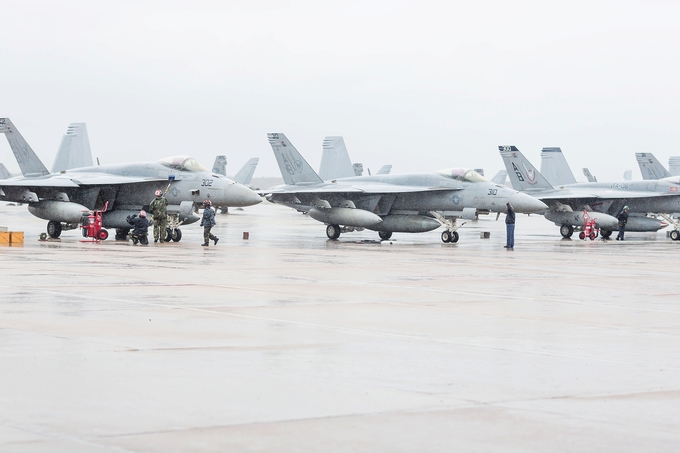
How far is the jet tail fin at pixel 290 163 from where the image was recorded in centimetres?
3544

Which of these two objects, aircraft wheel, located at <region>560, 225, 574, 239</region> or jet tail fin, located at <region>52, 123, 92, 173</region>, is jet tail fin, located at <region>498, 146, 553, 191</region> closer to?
aircraft wheel, located at <region>560, 225, 574, 239</region>

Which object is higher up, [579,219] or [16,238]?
[579,219]

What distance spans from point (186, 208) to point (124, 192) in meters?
2.73

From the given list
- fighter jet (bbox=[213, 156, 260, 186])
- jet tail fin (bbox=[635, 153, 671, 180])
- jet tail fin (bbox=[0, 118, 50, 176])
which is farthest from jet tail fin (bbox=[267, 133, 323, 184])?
fighter jet (bbox=[213, 156, 260, 186])

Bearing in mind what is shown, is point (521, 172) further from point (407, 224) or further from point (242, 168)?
point (242, 168)

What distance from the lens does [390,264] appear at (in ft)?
66.4

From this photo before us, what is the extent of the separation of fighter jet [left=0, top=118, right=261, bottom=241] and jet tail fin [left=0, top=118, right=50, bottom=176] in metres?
1.37

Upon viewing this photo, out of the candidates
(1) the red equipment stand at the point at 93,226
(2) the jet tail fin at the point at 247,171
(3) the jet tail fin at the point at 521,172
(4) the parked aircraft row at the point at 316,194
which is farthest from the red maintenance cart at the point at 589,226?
(2) the jet tail fin at the point at 247,171

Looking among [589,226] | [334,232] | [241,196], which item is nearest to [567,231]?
[589,226]

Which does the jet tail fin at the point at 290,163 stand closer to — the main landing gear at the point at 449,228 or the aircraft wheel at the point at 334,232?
the aircraft wheel at the point at 334,232

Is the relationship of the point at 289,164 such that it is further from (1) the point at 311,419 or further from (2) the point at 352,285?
(1) the point at 311,419

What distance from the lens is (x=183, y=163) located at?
30.5 m

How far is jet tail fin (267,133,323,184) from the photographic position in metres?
35.4

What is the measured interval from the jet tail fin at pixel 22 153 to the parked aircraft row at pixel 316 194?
34mm
